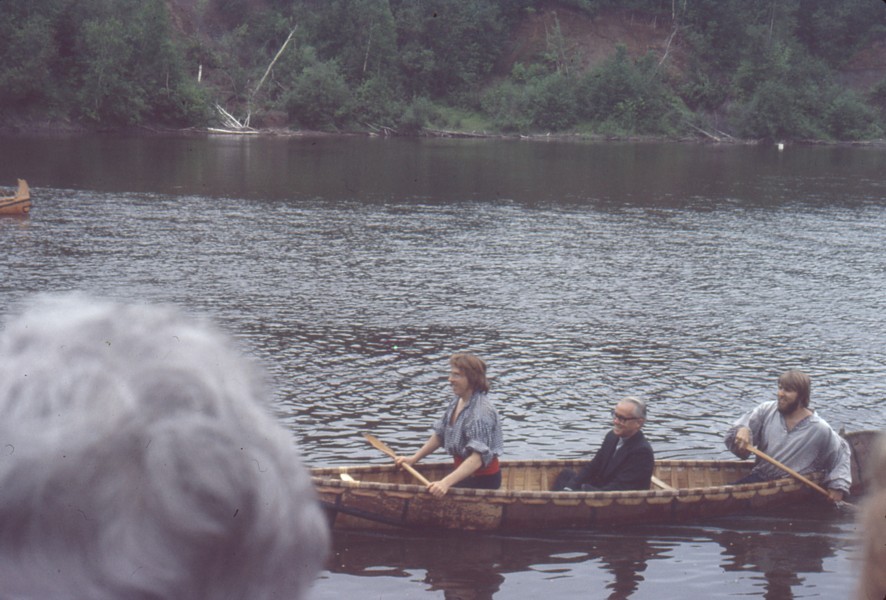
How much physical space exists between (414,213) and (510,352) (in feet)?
69.0

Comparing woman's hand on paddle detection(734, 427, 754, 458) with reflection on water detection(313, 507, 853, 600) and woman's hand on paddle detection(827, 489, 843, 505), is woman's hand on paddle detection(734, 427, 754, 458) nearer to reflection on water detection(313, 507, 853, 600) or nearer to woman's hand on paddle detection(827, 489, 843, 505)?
reflection on water detection(313, 507, 853, 600)

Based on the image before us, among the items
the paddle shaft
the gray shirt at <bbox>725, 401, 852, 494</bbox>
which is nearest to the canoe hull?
the paddle shaft

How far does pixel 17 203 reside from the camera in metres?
34.5

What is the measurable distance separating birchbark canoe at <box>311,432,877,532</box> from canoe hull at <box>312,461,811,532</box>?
1 cm

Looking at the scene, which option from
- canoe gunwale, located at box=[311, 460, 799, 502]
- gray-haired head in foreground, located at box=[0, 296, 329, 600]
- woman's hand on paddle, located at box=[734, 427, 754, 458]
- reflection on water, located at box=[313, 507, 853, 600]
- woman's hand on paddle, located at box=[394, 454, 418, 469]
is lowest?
reflection on water, located at box=[313, 507, 853, 600]

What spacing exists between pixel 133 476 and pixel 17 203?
35.6m

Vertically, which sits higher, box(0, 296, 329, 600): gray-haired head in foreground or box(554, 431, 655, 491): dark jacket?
box(0, 296, 329, 600): gray-haired head in foreground

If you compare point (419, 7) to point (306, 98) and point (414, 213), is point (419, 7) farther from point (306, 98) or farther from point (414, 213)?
point (414, 213)

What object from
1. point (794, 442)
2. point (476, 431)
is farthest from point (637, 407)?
point (794, 442)

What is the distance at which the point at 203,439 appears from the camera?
56.1 inches

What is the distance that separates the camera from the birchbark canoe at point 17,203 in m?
34.3

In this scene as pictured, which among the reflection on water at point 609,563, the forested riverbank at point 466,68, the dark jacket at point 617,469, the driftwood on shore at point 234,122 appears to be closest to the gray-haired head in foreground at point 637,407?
the dark jacket at point 617,469

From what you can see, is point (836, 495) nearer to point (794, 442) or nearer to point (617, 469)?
point (794, 442)

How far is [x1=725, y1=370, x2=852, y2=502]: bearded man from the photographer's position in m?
13.3
